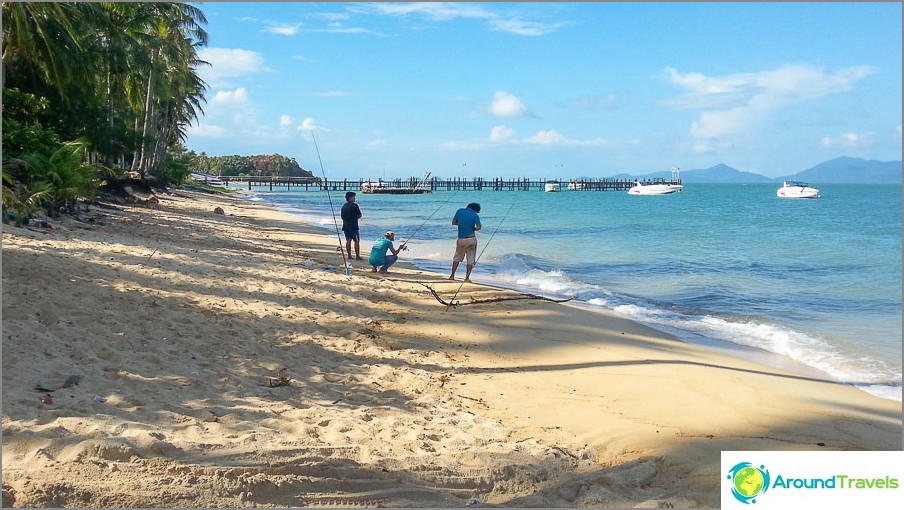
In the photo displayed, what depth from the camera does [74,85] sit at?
21.1 m

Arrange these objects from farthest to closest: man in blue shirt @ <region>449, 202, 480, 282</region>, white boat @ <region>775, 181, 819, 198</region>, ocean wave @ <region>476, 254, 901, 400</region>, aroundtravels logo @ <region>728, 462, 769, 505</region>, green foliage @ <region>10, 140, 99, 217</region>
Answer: white boat @ <region>775, 181, 819, 198</region> < green foliage @ <region>10, 140, 99, 217</region> < man in blue shirt @ <region>449, 202, 480, 282</region> < ocean wave @ <region>476, 254, 901, 400</region> < aroundtravels logo @ <region>728, 462, 769, 505</region>

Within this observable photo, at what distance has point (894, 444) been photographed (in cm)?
478

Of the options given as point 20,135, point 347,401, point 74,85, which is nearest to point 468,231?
point 347,401

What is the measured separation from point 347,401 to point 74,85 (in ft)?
67.7

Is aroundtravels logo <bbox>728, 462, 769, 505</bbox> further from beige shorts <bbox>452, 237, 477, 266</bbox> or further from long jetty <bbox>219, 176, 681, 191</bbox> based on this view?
long jetty <bbox>219, 176, 681, 191</bbox>

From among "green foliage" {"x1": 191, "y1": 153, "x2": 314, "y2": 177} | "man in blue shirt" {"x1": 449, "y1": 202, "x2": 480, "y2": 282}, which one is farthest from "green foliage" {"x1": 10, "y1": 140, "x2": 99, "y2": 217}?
"green foliage" {"x1": 191, "y1": 153, "x2": 314, "y2": 177}

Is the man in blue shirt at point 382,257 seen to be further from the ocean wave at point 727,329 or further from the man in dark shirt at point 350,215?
the ocean wave at point 727,329

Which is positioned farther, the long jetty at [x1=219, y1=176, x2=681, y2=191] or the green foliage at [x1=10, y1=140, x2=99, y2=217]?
the long jetty at [x1=219, y1=176, x2=681, y2=191]

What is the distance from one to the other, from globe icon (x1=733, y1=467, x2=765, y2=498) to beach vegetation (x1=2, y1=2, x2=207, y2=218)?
10002 millimetres

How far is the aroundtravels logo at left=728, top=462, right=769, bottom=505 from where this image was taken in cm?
297

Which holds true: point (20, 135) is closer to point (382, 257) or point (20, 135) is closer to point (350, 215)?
point (350, 215)

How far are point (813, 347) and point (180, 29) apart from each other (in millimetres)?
39401

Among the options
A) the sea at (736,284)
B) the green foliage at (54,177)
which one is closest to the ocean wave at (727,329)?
the sea at (736,284)

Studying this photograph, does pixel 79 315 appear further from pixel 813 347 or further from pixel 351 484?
pixel 813 347
